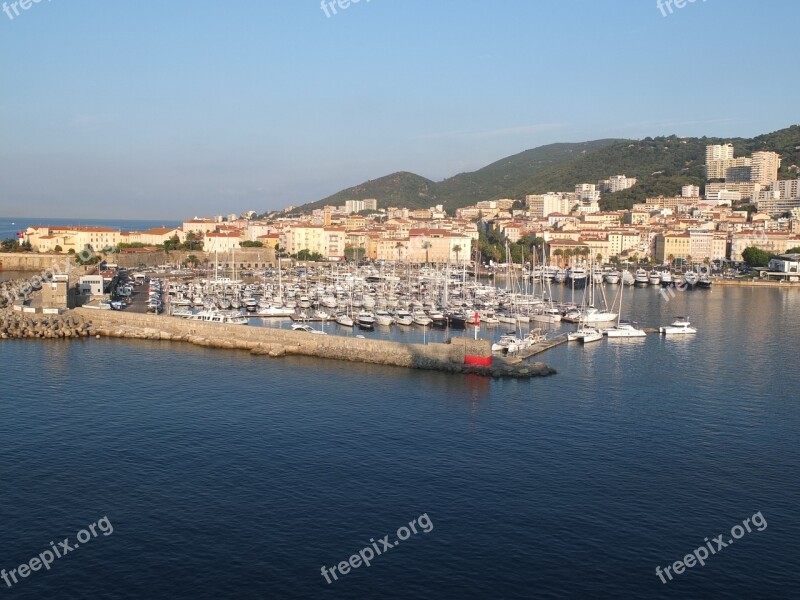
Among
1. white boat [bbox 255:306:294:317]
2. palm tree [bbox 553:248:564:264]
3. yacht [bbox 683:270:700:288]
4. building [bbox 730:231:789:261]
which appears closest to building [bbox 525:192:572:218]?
palm tree [bbox 553:248:564:264]

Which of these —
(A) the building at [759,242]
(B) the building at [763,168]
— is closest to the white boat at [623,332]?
(A) the building at [759,242]

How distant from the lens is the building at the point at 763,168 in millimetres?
80419

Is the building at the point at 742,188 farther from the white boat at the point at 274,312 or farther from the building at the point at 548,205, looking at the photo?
the white boat at the point at 274,312

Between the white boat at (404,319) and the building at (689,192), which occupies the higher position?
the building at (689,192)

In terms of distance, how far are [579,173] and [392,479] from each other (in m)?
97.3

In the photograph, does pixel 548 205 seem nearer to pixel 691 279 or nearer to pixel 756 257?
pixel 756 257

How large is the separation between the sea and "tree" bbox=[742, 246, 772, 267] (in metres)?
33.0

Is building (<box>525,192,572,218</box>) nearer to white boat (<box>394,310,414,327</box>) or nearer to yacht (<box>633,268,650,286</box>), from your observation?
yacht (<box>633,268,650,286</box>)

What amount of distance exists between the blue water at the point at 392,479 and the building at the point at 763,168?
70390 mm

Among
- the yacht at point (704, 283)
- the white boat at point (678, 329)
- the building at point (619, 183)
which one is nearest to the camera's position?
the white boat at point (678, 329)

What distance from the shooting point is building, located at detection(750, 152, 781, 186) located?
3166 inches

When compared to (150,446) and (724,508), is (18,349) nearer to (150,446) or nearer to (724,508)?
(150,446)

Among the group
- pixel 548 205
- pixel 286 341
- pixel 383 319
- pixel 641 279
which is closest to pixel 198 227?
pixel 641 279

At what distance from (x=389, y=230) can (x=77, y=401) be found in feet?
154
